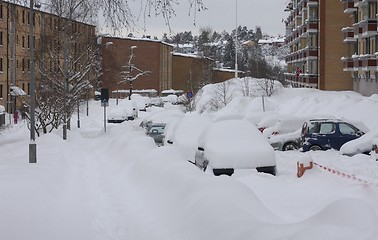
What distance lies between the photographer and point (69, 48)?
39.8 m

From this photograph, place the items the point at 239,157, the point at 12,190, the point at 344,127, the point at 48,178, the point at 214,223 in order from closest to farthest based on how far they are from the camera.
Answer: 1. the point at 214,223
2. the point at 12,190
3. the point at 48,178
4. the point at 239,157
5. the point at 344,127

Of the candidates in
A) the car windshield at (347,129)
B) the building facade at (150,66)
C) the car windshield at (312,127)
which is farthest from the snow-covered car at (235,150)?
the building facade at (150,66)

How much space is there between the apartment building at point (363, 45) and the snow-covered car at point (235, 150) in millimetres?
27681

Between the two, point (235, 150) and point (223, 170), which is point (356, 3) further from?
point (223, 170)

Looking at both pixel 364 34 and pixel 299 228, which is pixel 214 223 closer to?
pixel 299 228

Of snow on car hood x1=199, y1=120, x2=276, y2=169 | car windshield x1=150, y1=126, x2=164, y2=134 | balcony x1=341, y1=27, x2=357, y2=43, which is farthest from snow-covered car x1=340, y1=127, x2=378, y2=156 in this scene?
balcony x1=341, y1=27, x2=357, y2=43

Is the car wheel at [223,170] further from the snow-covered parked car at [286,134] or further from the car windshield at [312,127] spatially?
the snow-covered parked car at [286,134]

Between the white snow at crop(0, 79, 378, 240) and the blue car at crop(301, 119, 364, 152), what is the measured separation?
350cm

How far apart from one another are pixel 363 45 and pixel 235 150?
120 ft

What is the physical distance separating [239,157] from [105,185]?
3370 mm

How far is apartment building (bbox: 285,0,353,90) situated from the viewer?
62.6m

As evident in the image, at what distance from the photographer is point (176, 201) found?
1150 centimetres

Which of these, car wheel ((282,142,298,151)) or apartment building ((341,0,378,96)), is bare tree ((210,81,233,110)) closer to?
apartment building ((341,0,378,96))

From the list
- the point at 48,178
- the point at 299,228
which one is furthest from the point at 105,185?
the point at 299,228
